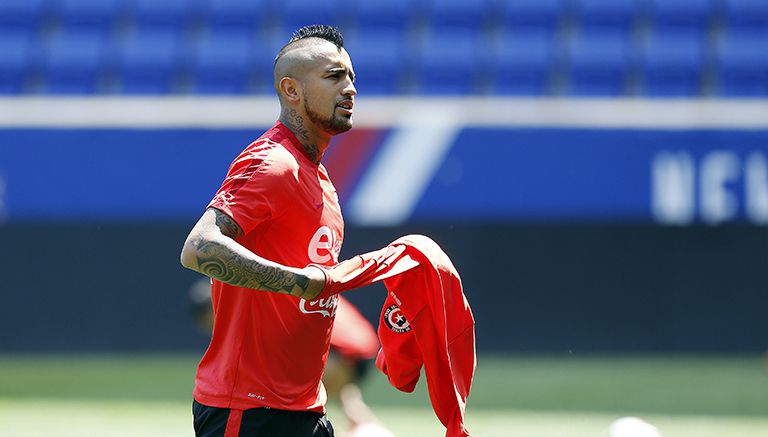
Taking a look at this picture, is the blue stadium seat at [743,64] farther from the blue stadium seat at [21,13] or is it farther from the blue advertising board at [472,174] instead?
the blue stadium seat at [21,13]

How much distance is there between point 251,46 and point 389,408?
24.6ft

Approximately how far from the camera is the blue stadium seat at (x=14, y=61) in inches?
626

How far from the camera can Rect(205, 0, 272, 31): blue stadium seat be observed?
54.1ft

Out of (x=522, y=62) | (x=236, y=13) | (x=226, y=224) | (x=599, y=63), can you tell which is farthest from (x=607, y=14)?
(x=226, y=224)

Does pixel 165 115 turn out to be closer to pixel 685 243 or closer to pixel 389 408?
pixel 389 408

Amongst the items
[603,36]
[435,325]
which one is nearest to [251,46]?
[603,36]

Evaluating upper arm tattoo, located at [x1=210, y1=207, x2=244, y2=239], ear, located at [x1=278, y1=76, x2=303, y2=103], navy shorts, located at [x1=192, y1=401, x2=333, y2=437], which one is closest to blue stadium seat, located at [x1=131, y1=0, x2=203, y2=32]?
ear, located at [x1=278, y1=76, x2=303, y2=103]

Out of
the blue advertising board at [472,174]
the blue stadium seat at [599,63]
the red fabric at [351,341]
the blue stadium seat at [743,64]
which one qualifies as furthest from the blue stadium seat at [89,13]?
the red fabric at [351,341]

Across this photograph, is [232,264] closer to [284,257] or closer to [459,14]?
[284,257]

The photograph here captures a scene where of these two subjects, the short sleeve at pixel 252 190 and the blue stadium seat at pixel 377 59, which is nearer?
the short sleeve at pixel 252 190

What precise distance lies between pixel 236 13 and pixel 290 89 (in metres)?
12.8

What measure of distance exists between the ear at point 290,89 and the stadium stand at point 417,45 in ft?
36.8

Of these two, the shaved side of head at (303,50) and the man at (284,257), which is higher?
the shaved side of head at (303,50)

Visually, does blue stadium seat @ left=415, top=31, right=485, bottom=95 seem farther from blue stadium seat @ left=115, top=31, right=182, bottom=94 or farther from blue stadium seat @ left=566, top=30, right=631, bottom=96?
blue stadium seat @ left=115, top=31, right=182, bottom=94
